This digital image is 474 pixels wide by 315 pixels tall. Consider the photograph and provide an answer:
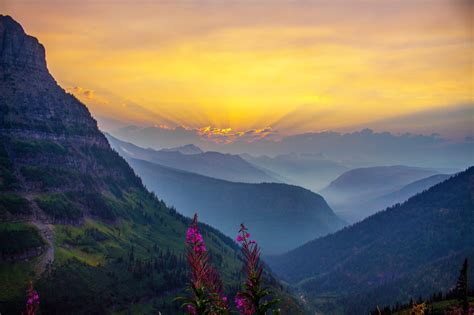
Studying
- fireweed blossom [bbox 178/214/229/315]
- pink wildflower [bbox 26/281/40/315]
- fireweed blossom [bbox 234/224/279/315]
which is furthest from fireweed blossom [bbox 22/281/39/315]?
fireweed blossom [bbox 234/224/279/315]

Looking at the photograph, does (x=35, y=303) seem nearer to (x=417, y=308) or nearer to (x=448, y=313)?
(x=417, y=308)

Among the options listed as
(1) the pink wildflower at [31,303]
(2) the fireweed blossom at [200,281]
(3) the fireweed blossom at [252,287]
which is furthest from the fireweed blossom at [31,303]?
(3) the fireweed blossom at [252,287]

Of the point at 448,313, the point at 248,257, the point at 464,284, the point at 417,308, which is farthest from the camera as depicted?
the point at 448,313

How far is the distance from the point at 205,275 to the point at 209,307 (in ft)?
7.06

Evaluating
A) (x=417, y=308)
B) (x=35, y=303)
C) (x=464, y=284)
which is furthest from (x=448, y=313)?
(x=35, y=303)

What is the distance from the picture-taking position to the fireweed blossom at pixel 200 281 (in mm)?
29391

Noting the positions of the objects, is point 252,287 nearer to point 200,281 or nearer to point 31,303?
point 200,281

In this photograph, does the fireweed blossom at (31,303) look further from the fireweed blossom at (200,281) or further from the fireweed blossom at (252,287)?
the fireweed blossom at (252,287)

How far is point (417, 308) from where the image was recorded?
105 ft

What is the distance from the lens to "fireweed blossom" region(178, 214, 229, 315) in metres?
29.4

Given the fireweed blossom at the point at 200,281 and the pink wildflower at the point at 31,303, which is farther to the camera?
the fireweed blossom at the point at 200,281

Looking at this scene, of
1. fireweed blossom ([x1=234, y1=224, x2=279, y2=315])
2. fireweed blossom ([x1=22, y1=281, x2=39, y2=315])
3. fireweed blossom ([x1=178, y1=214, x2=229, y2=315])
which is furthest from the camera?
fireweed blossom ([x1=234, y1=224, x2=279, y2=315])

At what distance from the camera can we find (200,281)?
29.9 metres

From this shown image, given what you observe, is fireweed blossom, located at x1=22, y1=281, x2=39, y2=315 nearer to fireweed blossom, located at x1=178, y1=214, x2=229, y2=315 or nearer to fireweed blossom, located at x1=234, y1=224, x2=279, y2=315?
fireweed blossom, located at x1=178, y1=214, x2=229, y2=315
